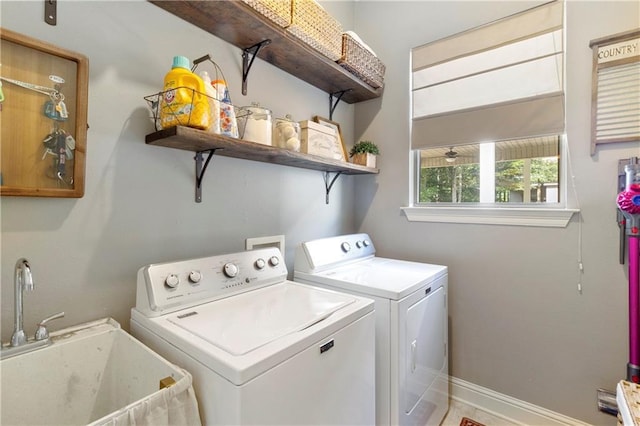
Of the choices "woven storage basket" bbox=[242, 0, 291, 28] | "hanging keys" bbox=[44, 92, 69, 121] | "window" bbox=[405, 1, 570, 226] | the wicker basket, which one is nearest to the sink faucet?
"hanging keys" bbox=[44, 92, 69, 121]

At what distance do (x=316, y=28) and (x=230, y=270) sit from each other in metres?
1.27

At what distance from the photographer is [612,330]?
147 cm

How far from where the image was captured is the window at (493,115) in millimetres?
1619

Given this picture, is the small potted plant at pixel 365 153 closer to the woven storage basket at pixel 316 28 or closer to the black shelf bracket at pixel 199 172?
the woven storage basket at pixel 316 28

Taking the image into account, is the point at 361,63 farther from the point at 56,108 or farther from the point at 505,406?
the point at 505,406

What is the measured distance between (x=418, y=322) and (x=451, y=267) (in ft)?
2.11

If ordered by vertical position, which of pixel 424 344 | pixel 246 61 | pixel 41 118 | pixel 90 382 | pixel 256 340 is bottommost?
pixel 424 344

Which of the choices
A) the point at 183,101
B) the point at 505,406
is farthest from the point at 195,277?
the point at 505,406

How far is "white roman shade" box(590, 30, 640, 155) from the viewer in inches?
54.9

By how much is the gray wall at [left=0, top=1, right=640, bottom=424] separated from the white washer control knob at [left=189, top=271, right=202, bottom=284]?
198mm

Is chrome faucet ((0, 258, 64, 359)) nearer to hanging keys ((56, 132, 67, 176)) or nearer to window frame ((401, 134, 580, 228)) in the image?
hanging keys ((56, 132, 67, 176))

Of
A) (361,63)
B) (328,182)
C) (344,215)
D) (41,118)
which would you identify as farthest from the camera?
(344,215)

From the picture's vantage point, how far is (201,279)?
3.78 ft

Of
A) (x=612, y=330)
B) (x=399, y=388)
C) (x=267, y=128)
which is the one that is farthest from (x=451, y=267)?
(x=267, y=128)
